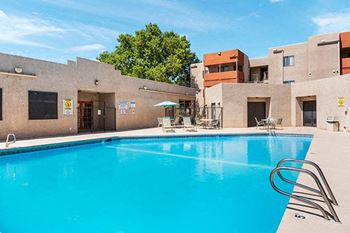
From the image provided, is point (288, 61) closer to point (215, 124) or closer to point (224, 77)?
point (224, 77)

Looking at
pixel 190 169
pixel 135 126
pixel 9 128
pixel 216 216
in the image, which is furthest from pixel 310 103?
pixel 9 128

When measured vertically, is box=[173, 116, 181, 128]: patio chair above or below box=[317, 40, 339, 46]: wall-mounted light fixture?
below

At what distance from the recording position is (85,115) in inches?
771

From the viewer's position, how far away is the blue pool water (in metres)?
4.34

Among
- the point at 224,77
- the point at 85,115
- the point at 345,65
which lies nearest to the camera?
the point at 85,115

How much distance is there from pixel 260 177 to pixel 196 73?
2700 centimetres

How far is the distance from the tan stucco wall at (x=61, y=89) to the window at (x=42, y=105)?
0.74 feet

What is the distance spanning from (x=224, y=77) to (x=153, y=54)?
31.8ft

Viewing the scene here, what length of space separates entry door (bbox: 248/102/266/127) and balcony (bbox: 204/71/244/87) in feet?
25.4

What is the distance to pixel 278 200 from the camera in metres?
→ 5.32

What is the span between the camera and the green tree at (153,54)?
30.6 meters

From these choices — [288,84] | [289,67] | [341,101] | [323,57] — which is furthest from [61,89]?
[323,57]

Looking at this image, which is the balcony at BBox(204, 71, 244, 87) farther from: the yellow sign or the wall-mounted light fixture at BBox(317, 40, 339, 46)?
the yellow sign

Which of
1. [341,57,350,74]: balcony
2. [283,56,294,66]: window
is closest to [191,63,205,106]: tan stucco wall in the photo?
[283,56,294,66]: window
